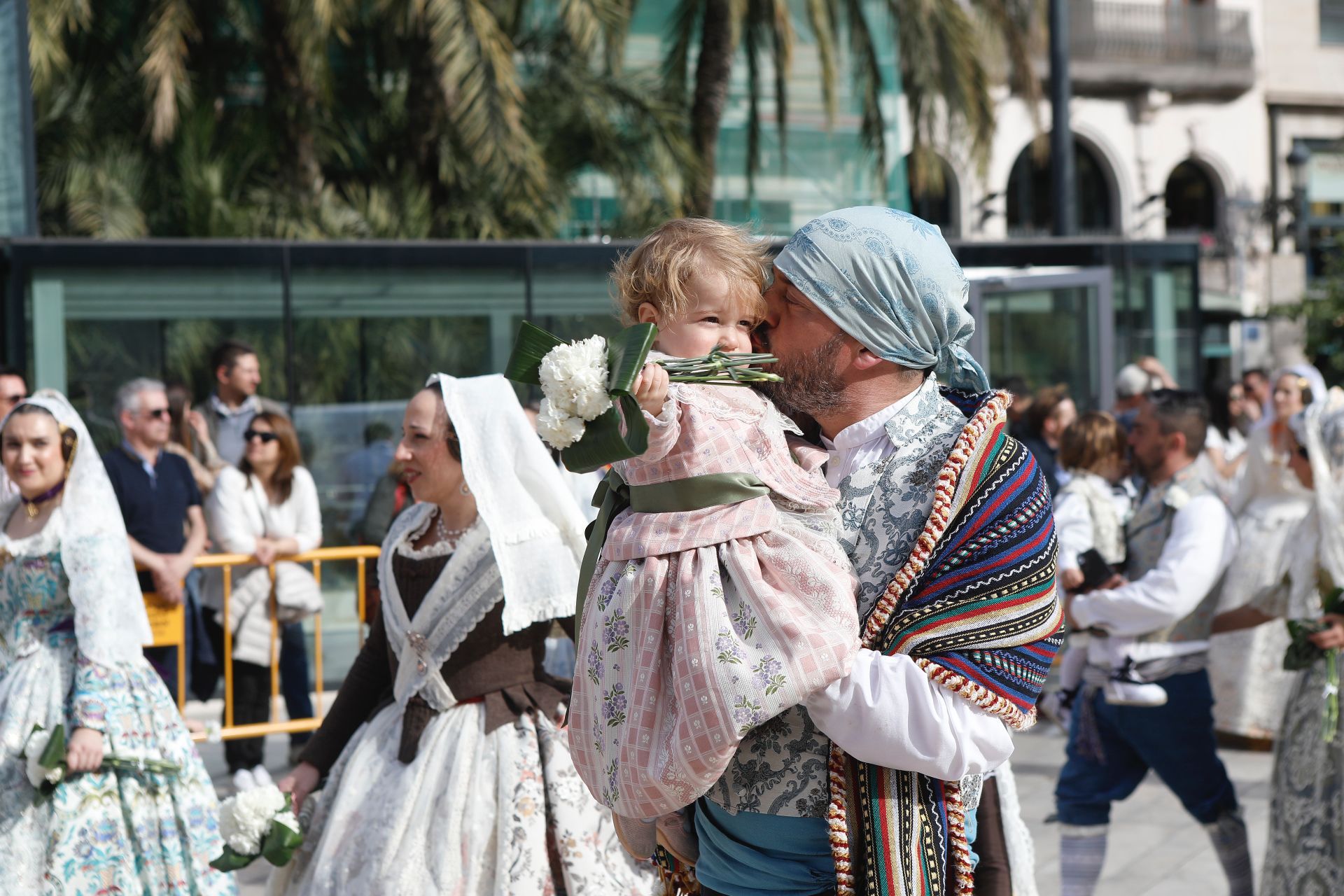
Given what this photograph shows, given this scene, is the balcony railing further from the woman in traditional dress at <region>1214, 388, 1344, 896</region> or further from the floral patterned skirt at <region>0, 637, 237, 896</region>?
the floral patterned skirt at <region>0, 637, 237, 896</region>

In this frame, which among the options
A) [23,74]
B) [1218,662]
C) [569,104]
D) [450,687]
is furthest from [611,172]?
[450,687]

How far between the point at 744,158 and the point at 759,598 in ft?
40.4

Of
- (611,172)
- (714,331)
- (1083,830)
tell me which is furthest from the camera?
(611,172)

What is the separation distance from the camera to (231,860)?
340 cm

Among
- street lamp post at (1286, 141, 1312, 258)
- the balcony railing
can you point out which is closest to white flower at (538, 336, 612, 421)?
the balcony railing

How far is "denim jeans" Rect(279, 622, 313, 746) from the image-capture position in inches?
293

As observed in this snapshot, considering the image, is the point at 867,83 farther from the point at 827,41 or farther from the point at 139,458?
the point at 139,458

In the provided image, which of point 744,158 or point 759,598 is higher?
point 744,158

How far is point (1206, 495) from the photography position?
4.97 metres

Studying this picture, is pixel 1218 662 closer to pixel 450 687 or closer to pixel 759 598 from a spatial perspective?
pixel 450 687

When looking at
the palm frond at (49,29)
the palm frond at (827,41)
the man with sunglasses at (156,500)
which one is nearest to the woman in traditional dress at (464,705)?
the man with sunglasses at (156,500)

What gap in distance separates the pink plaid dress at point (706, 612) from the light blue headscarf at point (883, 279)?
0.73 ft

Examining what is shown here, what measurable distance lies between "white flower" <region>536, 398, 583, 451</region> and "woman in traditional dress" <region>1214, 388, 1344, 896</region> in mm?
3448

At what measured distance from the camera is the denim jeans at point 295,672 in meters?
7.45
